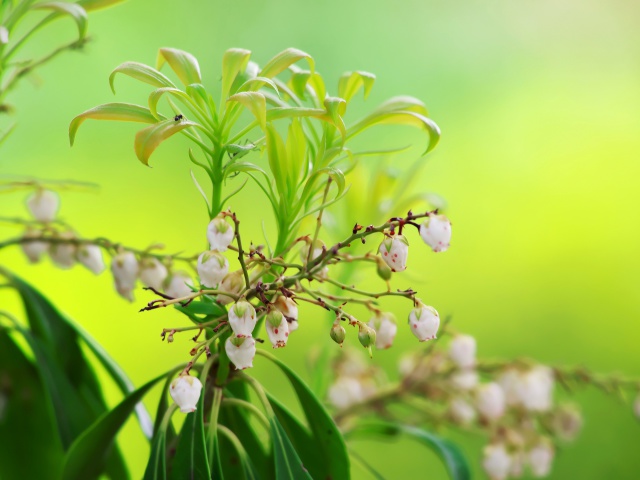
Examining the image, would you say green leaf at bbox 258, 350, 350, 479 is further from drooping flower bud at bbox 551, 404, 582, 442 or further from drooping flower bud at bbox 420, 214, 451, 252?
drooping flower bud at bbox 551, 404, 582, 442

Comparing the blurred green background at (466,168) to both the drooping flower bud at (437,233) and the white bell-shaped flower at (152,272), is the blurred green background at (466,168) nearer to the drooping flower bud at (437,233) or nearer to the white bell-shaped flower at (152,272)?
the white bell-shaped flower at (152,272)

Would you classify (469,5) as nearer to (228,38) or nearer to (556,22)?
(556,22)

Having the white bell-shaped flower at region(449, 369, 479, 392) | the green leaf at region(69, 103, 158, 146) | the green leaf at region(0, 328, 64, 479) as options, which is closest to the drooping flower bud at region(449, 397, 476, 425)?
the white bell-shaped flower at region(449, 369, 479, 392)

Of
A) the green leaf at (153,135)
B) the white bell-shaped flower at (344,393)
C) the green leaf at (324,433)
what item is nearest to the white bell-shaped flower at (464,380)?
the white bell-shaped flower at (344,393)

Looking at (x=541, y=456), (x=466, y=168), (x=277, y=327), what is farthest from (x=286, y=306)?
(x=466, y=168)

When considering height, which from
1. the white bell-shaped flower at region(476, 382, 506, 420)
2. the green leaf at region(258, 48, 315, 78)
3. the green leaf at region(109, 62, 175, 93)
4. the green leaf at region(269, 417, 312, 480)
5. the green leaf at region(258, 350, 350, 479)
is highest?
the green leaf at region(258, 48, 315, 78)

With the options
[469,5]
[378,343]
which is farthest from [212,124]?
[469,5]

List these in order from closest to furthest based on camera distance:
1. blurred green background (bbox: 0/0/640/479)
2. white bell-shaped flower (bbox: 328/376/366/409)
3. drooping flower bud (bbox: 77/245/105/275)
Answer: drooping flower bud (bbox: 77/245/105/275), white bell-shaped flower (bbox: 328/376/366/409), blurred green background (bbox: 0/0/640/479)
